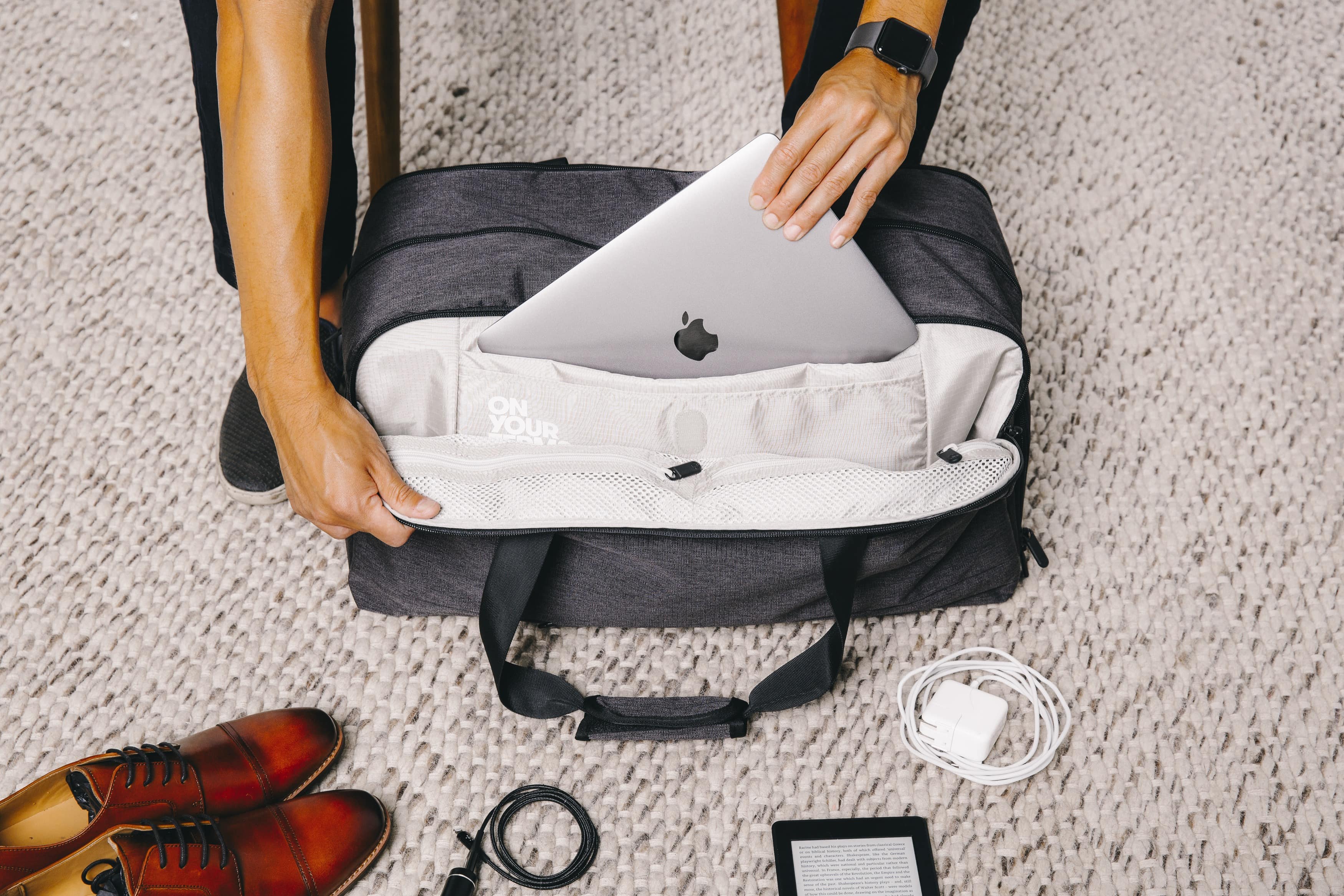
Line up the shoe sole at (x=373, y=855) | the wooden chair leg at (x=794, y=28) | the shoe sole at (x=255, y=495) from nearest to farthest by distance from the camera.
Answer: the shoe sole at (x=373, y=855), the shoe sole at (x=255, y=495), the wooden chair leg at (x=794, y=28)

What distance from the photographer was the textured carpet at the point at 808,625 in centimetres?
94

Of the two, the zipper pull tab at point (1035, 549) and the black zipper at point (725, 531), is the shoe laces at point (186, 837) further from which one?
the zipper pull tab at point (1035, 549)

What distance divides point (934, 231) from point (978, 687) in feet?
1.55

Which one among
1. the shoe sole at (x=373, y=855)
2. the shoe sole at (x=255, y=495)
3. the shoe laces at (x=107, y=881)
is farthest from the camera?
the shoe sole at (x=255, y=495)

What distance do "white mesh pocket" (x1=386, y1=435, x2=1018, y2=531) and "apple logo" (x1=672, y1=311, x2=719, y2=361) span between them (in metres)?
0.11

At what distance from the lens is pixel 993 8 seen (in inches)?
60.6

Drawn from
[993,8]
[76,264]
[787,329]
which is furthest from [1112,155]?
[76,264]

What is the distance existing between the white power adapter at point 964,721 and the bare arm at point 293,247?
528 mm

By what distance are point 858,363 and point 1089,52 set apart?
0.88 metres

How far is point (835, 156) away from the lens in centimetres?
84

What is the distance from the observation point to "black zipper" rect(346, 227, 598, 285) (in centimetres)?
97

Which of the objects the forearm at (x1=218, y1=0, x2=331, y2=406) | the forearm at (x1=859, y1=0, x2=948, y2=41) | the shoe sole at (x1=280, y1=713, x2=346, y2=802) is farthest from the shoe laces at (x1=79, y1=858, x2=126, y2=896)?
the forearm at (x1=859, y1=0, x2=948, y2=41)

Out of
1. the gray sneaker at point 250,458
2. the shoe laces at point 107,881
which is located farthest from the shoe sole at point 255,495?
the shoe laces at point 107,881

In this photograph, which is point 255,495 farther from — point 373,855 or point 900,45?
point 900,45
